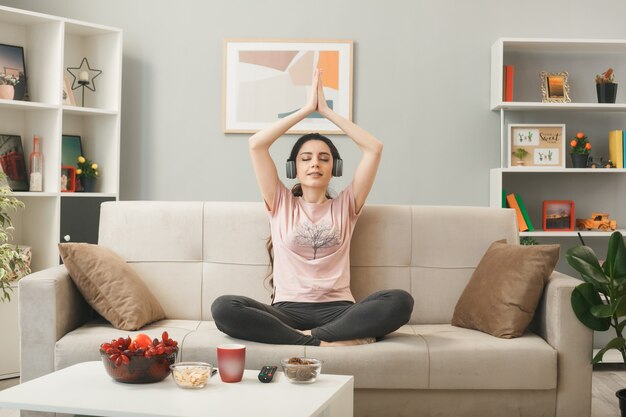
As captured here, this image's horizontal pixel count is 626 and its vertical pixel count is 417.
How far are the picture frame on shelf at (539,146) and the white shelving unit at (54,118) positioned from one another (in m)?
2.27

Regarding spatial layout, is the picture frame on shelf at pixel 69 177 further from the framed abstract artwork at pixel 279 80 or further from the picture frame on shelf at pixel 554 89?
the picture frame on shelf at pixel 554 89

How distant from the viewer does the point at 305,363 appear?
2.18 metres

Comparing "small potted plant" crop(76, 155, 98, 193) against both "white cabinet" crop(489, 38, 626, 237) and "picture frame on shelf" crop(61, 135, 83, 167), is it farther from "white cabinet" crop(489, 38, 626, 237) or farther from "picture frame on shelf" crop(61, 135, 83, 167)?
"white cabinet" crop(489, 38, 626, 237)

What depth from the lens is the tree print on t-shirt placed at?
3.09 metres

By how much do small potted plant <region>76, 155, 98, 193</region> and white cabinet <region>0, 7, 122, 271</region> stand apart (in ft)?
0.23

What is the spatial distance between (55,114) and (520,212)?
102 inches

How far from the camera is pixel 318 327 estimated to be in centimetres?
→ 284

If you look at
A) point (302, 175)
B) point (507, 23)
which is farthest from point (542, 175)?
point (302, 175)

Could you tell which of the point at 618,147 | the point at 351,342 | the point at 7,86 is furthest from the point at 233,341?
the point at 618,147

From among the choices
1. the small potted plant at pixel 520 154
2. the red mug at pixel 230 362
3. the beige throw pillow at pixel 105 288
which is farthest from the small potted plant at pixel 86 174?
the red mug at pixel 230 362

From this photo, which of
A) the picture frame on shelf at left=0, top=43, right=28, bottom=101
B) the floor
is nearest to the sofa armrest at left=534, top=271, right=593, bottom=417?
the floor

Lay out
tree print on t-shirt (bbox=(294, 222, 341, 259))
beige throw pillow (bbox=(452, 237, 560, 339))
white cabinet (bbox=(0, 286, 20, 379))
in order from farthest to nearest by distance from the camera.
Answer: white cabinet (bbox=(0, 286, 20, 379)) → tree print on t-shirt (bbox=(294, 222, 341, 259)) → beige throw pillow (bbox=(452, 237, 560, 339))

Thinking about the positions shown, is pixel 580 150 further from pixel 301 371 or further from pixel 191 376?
pixel 191 376

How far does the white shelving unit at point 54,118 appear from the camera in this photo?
4.15m
